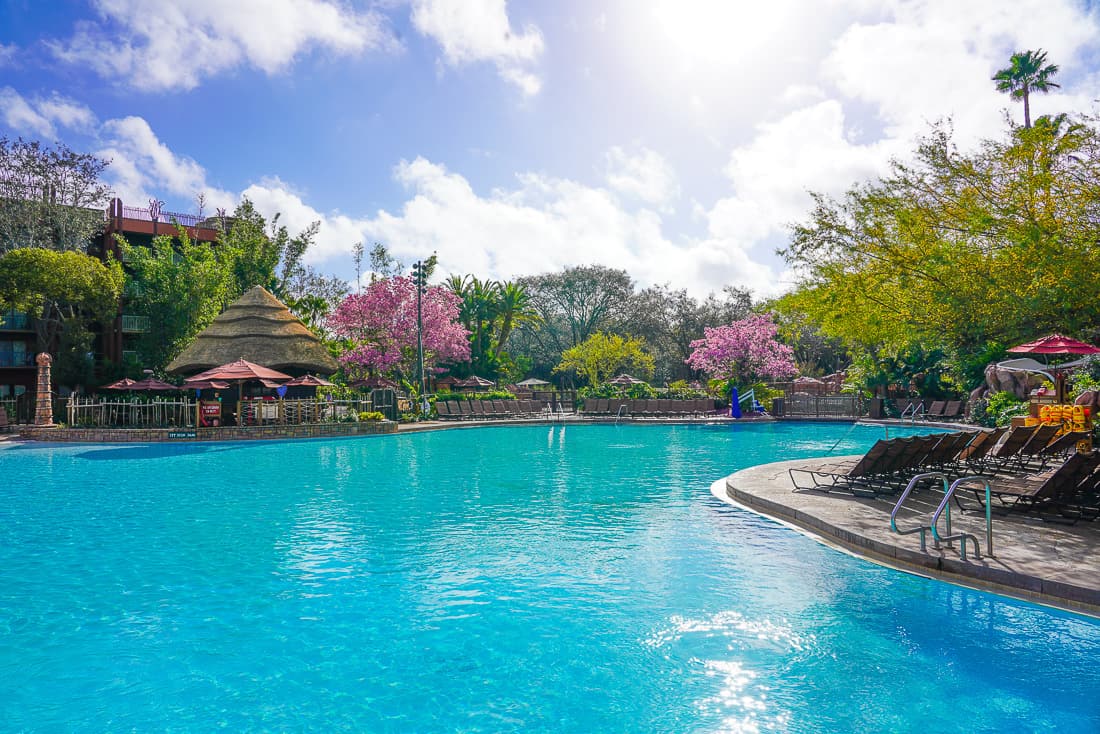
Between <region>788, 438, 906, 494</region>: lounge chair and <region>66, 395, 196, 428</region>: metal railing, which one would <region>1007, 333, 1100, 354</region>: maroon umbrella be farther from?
<region>66, 395, 196, 428</region>: metal railing

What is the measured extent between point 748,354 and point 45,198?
36.9 meters

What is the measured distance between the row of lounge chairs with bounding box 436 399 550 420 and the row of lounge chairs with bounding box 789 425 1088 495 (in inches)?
790

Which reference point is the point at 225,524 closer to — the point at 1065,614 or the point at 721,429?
the point at 1065,614

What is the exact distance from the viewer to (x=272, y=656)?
5512mm

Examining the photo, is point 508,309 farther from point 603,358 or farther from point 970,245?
point 970,245

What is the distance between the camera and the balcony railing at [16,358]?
33.7 meters

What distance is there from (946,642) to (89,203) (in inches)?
1666

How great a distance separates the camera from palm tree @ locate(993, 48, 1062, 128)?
37344mm

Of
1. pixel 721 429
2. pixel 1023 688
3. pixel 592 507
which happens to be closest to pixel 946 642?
pixel 1023 688

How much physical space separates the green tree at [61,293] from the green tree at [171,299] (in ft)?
4.95

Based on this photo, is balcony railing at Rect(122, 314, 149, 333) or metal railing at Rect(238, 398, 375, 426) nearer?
metal railing at Rect(238, 398, 375, 426)

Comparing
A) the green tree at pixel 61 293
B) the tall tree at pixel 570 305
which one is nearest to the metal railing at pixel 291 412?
the green tree at pixel 61 293

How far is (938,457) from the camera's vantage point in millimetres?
10992

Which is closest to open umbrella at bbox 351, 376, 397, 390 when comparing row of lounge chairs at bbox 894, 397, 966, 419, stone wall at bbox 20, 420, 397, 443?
stone wall at bbox 20, 420, 397, 443
